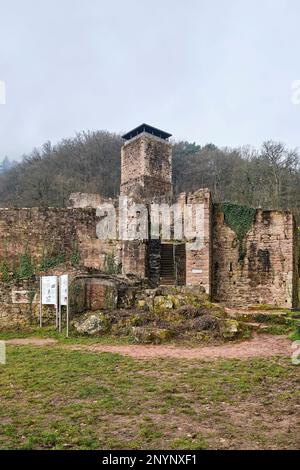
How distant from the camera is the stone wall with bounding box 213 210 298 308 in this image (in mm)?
15422

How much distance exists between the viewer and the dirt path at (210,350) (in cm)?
794

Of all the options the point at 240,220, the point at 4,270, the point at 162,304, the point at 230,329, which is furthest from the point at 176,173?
the point at 230,329

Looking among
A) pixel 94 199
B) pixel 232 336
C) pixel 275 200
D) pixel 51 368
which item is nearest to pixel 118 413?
pixel 51 368

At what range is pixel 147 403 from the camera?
5039 mm

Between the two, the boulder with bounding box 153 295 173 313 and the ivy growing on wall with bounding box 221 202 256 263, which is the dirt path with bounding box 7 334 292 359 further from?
the ivy growing on wall with bounding box 221 202 256 263

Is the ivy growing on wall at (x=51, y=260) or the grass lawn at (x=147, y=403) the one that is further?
the ivy growing on wall at (x=51, y=260)

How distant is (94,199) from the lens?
25.6 m

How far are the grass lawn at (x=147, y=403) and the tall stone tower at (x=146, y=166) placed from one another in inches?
999

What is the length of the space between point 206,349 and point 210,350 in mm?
137

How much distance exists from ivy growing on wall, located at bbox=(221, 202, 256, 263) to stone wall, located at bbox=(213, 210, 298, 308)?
0.39ft

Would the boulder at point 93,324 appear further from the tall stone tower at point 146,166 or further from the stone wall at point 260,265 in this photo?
the tall stone tower at point 146,166

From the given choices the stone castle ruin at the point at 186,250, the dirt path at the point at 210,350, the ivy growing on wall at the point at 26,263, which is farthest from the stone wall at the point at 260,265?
the ivy growing on wall at the point at 26,263

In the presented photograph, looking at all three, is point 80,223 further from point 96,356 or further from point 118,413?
point 118,413

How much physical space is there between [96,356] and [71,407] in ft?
9.90
